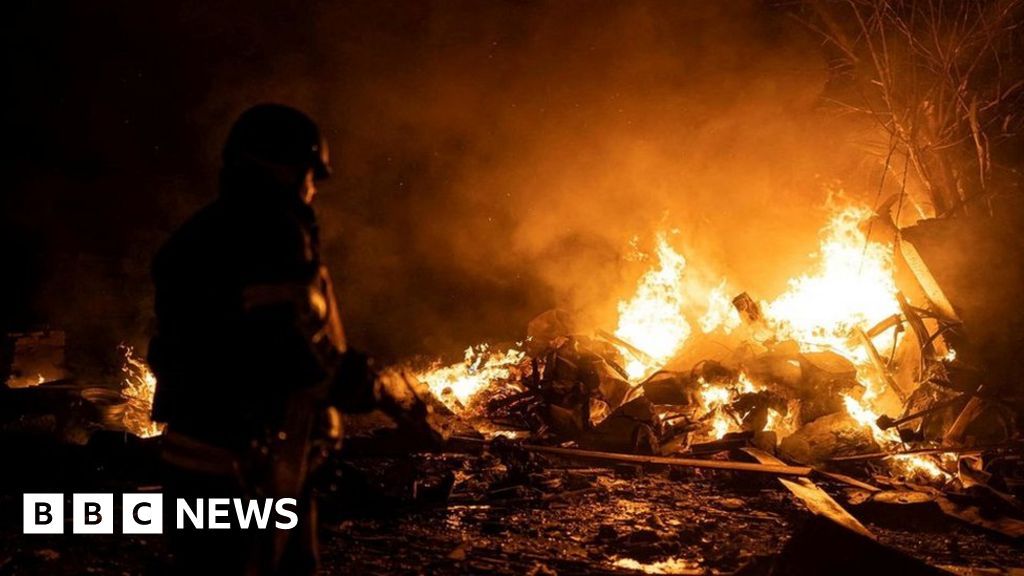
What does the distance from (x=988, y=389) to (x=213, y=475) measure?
8.51 m

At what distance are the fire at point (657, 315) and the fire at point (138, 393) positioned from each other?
6949 mm

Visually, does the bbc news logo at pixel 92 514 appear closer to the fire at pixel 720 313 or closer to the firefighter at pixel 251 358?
the firefighter at pixel 251 358

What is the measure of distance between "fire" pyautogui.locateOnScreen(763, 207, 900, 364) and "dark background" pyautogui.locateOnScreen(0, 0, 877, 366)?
149 cm

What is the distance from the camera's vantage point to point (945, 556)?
487 centimetres

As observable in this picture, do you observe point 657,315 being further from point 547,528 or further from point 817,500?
point 547,528

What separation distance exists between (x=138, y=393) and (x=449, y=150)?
23.6 feet

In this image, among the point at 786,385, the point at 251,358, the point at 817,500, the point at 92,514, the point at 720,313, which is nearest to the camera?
the point at 251,358

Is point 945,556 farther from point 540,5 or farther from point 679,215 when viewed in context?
point 540,5

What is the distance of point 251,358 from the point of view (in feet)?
7.25

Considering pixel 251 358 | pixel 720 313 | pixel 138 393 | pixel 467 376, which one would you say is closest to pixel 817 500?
pixel 251 358

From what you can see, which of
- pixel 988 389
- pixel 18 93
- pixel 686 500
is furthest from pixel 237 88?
pixel 988 389

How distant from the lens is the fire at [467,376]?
9773mm

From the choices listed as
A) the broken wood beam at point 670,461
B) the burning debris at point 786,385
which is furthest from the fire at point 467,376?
the broken wood beam at point 670,461

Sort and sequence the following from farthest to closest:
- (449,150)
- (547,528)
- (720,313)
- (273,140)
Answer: (449,150)
(720,313)
(547,528)
(273,140)
